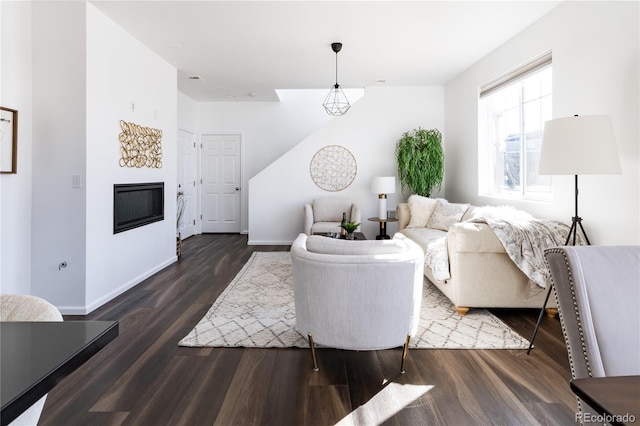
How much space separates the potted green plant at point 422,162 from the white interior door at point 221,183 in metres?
3.47

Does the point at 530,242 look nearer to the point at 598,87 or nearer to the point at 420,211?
the point at 598,87

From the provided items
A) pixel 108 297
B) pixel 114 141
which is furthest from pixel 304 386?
pixel 114 141

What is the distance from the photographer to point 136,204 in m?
4.08

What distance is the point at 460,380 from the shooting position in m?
2.10

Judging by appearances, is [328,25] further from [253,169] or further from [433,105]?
[253,169]

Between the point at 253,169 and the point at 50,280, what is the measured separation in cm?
467

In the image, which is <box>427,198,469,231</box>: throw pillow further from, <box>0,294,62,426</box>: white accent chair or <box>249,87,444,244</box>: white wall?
<box>0,294,62,426</box>: white accent chair

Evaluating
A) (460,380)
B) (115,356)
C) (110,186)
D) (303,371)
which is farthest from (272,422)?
(110,186)

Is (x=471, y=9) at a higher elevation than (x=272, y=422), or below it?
higher

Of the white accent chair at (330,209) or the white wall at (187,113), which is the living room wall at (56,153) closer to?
the white wall at (187,113)

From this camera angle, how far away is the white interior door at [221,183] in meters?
7.51

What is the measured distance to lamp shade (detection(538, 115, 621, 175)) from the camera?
2266 millimetres

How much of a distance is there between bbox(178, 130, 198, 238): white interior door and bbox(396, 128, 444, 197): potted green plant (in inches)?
155

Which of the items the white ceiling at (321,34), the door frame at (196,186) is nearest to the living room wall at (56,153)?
the white ceiling at (321,34)
